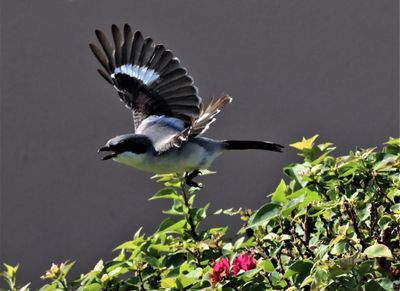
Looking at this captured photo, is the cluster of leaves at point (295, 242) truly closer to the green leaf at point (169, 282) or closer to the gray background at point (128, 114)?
the green leaf at point (169, 282)

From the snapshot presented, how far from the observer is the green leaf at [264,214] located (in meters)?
2.39

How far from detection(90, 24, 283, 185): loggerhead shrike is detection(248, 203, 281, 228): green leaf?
702mm

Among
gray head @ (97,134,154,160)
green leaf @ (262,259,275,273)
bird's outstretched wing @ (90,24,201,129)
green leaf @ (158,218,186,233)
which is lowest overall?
green leaf @ (262,259,275,273)

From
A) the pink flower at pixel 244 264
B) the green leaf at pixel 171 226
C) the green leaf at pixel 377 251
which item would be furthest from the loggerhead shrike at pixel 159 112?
the green leaf at pixel 377 251

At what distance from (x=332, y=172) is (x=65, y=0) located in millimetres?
3485

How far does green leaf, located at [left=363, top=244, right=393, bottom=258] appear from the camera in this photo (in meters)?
2.09

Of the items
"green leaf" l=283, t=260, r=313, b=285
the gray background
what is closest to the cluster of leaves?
"green leaf" l=283, t=260, r=313, b=285

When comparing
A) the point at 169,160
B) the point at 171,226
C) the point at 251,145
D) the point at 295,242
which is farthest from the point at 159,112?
the point at 295,242

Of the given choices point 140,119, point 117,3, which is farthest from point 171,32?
point 140,119

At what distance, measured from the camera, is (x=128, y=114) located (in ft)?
18.2

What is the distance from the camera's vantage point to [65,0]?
5.74 meters

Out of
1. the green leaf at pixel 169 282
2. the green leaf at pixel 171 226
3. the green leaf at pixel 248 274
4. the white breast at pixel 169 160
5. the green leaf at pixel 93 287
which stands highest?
the white breast at pixel 169 160

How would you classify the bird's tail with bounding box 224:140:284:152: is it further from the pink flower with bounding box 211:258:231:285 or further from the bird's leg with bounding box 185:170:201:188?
the pink flower with bounding box 211:258:231:285

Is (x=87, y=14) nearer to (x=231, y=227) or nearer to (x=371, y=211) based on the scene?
(x=231, y=227)
